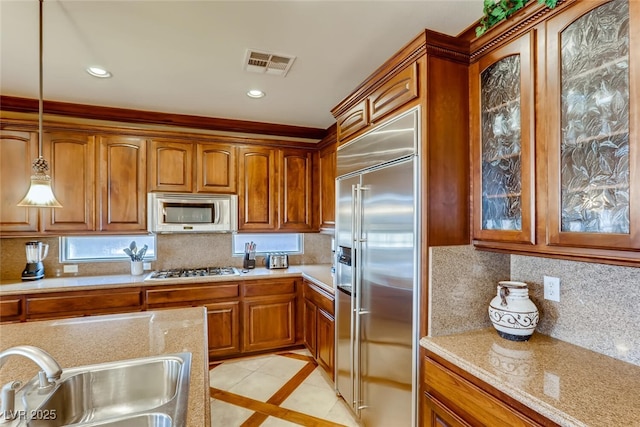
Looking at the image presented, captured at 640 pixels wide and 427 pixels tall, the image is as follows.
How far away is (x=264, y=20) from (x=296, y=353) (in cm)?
311

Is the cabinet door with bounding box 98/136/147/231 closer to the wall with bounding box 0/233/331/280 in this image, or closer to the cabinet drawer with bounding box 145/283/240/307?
the wall with bounding box 0/233/331/280

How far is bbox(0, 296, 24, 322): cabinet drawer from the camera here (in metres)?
2.58

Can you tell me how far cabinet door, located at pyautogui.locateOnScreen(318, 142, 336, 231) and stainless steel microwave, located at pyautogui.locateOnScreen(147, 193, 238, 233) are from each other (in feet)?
3.28

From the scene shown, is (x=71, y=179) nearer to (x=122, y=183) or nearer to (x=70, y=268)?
(x=122, y=183)

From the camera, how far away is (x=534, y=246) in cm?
141

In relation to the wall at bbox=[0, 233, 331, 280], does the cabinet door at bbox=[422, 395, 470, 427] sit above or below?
below

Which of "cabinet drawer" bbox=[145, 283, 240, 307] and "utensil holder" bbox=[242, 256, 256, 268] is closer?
"cabinet drawer" bbox=[145, 283, 240, 307]

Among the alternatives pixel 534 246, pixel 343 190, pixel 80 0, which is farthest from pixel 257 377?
pixel 80 0

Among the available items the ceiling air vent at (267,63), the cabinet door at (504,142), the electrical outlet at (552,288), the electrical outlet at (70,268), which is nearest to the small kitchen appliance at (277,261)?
the electrical outlet at (70,268)

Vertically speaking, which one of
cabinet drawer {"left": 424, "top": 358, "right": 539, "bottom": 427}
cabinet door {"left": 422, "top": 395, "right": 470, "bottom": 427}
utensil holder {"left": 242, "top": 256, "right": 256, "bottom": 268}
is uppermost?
utensil holder {"left": 242, "top": 256, "right": 256, "bottom": 268}

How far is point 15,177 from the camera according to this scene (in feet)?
9.36

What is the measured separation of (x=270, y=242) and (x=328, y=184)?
1.13 metres

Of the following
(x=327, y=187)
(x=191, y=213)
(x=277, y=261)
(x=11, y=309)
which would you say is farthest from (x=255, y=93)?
(x=11, y=309)

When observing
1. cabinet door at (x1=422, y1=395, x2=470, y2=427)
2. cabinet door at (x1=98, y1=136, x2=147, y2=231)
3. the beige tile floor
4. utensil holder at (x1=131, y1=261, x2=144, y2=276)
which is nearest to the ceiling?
cabinet door at (x1=98, y1=136, x2=147, y2=231)
